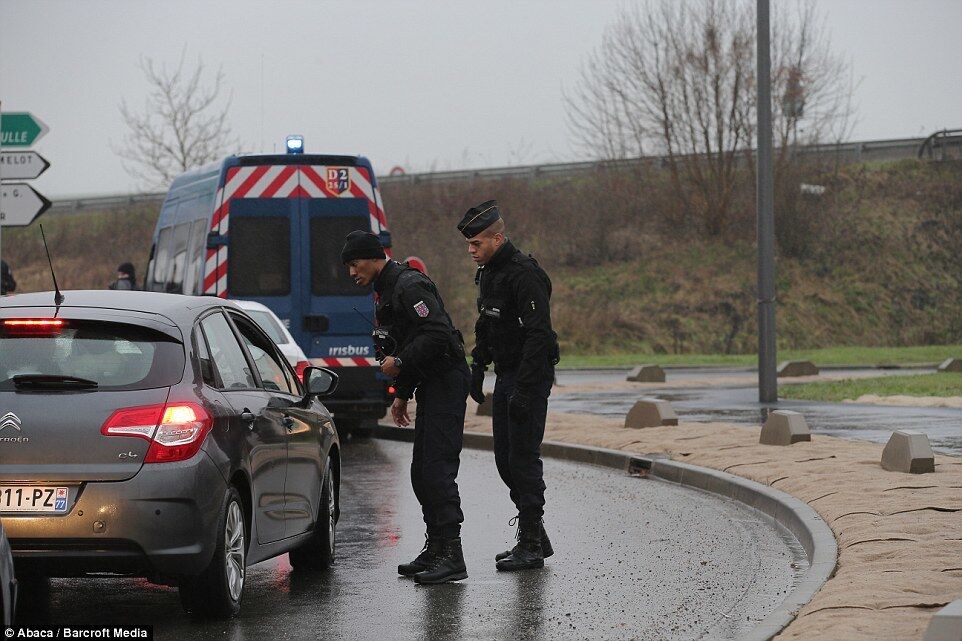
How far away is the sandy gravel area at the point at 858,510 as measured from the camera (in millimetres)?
6633

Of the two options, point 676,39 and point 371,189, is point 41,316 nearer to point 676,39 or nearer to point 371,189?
point 371,189

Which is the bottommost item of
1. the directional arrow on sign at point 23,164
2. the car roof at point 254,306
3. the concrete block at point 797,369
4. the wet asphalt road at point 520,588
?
the wet asphalt road at point 520,588

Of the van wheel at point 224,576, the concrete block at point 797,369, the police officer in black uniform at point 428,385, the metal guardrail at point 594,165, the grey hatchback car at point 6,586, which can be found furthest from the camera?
the metal guardrail at point 594,165

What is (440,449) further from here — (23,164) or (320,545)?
(23,164)

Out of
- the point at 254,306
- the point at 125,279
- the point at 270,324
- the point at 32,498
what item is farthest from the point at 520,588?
the point at 125,279

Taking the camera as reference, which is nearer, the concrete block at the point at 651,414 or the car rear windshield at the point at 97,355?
the car rear windshield at the point at 97,355

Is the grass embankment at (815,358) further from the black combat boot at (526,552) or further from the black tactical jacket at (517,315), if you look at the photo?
the black combat boot at (526,552)

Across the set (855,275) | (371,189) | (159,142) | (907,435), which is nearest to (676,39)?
(855,275)

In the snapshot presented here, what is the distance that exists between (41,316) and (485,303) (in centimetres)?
278

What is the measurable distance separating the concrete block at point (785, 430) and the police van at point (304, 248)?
443 cm

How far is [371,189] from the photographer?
56.0 feet

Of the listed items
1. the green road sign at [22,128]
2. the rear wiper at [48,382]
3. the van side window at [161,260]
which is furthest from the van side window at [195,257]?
the rear wiper at [48,382]

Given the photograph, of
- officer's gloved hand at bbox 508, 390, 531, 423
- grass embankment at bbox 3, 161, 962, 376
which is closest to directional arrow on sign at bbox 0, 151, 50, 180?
officer's gloved hand at bbox 508, 390, 531, 423

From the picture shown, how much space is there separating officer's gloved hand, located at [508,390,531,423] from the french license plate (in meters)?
2.87
